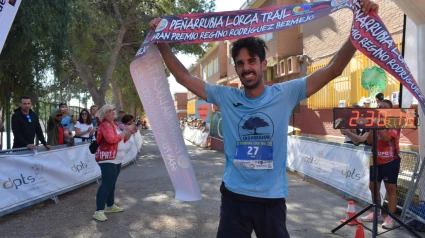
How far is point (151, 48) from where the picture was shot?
3.21 metres

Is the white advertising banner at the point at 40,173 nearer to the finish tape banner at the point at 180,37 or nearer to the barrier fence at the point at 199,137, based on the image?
the finish tape banner at the point at 180,37

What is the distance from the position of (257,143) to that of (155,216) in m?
4.06

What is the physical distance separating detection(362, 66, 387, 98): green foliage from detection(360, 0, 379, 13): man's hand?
22.6ft

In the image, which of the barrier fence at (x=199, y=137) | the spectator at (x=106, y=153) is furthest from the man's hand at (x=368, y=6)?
the barrier fence at (x=199, y=137)

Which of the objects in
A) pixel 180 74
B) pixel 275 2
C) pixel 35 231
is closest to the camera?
pixel 180 74

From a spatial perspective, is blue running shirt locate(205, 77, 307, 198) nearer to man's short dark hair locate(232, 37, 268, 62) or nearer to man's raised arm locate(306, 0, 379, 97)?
man's raised arm locate(306, 0, 379, 97)

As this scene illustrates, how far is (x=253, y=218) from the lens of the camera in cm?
244

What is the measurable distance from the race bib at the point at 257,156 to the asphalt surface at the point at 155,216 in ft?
9.58

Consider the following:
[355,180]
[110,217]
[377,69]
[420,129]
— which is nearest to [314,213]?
[355,180]

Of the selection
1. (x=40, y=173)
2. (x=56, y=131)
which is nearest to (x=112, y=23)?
(x=56, y=131)

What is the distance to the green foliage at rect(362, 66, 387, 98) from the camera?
8.98 metres

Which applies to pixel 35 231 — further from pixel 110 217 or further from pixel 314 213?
pixel 314 213

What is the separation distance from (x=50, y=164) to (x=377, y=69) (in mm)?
7742

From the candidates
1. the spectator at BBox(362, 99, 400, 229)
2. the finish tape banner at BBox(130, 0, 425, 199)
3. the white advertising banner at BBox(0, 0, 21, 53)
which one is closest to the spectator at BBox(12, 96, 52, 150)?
the white advertising banner at BBox(0, 0, 21, 53)
